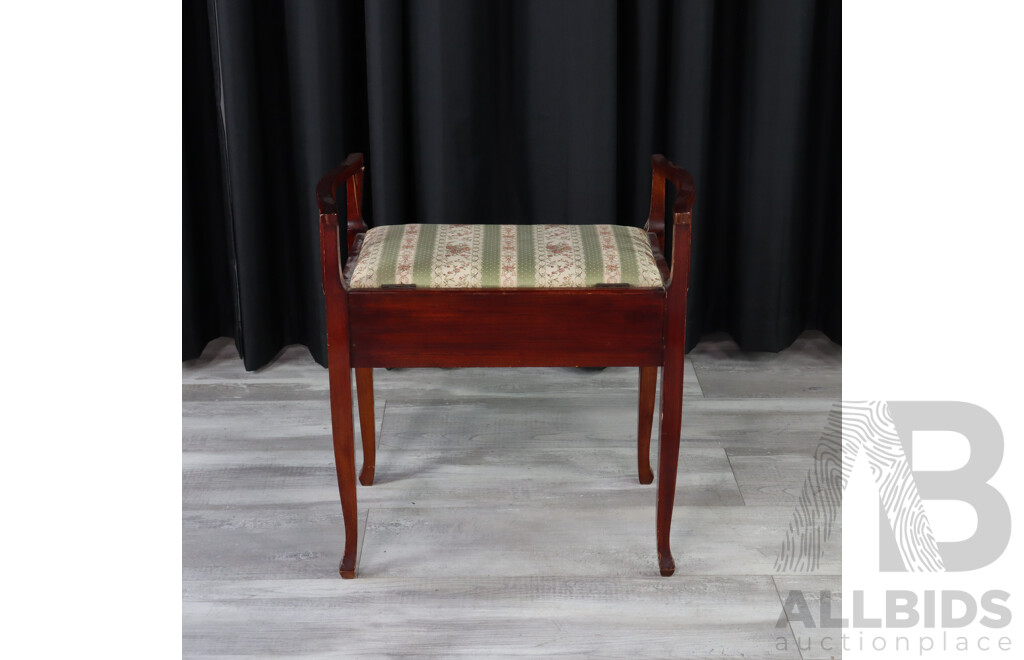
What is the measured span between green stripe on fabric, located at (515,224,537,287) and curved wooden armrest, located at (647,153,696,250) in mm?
228

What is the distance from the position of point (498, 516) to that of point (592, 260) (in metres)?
0.55

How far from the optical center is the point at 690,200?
1382 millimetres

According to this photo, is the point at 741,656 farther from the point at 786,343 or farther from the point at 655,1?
the point at 655,1

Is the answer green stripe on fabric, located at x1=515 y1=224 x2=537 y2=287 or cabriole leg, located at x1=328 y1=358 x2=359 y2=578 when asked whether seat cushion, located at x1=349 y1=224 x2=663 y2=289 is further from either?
cabriole leg, located at x1=328 y1=358 x2=359 y2=578

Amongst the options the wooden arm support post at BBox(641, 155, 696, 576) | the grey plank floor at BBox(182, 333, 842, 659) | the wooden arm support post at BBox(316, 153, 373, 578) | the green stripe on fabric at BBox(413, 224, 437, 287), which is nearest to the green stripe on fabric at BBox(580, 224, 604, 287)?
the wooden arm support post at BBox(641, 155, 696, 576)

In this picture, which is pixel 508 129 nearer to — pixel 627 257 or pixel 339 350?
pixel 627 257

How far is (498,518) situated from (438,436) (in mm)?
342

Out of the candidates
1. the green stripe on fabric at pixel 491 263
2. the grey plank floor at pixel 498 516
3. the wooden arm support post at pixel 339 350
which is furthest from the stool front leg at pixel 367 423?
the green stripe on fabric at pixel 491 263

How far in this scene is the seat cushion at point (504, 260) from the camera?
143 cm

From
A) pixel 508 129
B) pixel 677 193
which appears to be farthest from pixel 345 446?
pixel 508 129

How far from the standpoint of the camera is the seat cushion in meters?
A: 1.43

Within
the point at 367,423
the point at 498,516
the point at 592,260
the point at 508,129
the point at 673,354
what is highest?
the point at 508,129

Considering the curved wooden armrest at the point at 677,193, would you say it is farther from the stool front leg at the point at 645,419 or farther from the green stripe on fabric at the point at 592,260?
the stool front leg at the point at 645,419

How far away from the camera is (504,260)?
1.46 m
